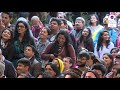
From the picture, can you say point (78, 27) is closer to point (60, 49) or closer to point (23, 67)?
point (60, 49)

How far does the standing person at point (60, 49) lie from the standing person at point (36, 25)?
310mm

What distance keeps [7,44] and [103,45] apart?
5.48 ft

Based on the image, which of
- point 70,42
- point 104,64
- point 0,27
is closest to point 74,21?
point 70,42

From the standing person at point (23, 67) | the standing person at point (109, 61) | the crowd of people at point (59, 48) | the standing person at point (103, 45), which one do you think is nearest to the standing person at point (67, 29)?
the crowd of people at point (59, 48)

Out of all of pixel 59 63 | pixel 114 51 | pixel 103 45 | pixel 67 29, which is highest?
pixel 67 29

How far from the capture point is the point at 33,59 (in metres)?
4.89

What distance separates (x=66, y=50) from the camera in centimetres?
492

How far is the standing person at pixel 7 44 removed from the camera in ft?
16.0

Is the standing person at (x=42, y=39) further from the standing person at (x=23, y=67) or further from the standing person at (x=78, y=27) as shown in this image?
the standing person at (x=78, y=27)

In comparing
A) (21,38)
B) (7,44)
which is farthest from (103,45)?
(7,44)

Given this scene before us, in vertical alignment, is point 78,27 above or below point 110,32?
above

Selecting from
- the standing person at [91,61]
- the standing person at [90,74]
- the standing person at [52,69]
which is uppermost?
the standing person at [91,61]

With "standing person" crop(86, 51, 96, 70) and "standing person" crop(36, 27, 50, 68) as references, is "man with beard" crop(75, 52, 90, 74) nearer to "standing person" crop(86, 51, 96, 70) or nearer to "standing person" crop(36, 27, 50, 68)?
"standing person" crop(86, 51, 96, 70)
